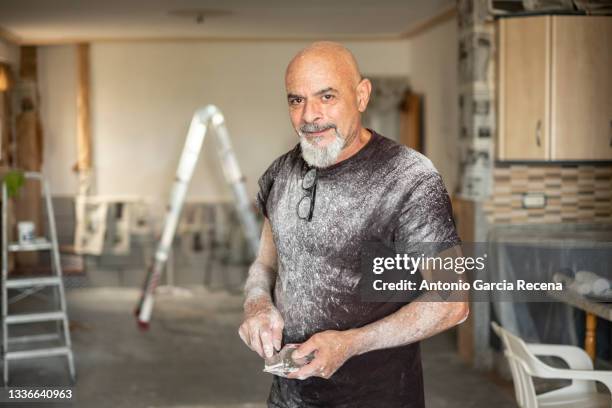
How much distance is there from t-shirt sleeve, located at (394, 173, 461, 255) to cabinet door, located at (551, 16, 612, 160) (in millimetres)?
4044

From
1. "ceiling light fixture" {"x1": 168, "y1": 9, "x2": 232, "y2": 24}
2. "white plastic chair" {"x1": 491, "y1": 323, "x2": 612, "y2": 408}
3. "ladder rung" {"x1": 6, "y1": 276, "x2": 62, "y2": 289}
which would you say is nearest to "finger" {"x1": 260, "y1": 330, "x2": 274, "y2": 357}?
"white plastic chair" {"x1": 491, "y1": 323, "x2": 612, "y2": 408}

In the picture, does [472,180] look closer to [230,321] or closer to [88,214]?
[230,321]

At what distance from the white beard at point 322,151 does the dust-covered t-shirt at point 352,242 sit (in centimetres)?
4

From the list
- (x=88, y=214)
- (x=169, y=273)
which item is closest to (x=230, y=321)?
(x=169, y=273)

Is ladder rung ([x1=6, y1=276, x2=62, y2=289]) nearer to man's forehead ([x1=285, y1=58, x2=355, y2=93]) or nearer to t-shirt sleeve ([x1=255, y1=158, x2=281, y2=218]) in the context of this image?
t-shirt sleeve ([x1=255, y1=158, x2=281, y2=218])

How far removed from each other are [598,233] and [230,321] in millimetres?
3658

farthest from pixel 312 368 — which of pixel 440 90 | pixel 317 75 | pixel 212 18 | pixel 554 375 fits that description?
pixel 440 90

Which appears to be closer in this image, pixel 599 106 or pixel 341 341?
pixel 341 341

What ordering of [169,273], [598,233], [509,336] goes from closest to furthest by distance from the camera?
[509,336] < [598,233] < [169,273]

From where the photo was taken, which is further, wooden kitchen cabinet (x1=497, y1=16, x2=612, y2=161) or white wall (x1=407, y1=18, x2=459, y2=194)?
white wall (x1=407, y1=18, x2=459, y2=194)

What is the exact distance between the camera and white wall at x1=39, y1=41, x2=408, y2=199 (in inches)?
408

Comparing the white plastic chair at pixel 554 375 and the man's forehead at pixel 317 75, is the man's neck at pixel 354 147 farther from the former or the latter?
the white plastic chair at pixel 554 375

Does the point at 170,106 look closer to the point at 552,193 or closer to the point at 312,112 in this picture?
the point at 552,193

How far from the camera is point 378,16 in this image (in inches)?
332
